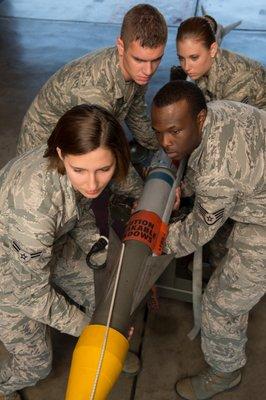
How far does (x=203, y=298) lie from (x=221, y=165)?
0.91m

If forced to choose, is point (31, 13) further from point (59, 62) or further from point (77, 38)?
point (59, 62)

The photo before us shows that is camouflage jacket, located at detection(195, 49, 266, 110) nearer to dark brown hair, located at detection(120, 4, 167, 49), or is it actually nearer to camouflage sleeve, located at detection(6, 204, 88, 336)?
dark brown hair, located at detection(120, 4, 167, 49)

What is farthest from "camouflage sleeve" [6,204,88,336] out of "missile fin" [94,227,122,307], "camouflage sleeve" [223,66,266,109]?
"camouflage sleeve" [223,66,266,109]

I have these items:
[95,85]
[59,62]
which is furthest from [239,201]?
[59,62]

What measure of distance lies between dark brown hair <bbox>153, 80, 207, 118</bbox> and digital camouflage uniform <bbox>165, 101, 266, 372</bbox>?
0.09m

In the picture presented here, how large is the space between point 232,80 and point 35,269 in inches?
79.7

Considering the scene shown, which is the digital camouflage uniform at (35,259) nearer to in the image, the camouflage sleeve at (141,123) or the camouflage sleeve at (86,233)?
the camouflage sleeve at (86,233)

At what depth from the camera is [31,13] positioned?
27.7ft

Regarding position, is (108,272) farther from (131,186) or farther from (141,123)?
(141,123)

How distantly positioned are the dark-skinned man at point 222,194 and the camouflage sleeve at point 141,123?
1.01 m

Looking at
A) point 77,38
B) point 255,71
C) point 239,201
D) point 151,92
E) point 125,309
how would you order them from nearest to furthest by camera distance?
point 125,309, point 239,201, point 255,71, point 151,92, point 77,38

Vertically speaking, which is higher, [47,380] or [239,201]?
[239,201]

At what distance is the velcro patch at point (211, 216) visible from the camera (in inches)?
78.3

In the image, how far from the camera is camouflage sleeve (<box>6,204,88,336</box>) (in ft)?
5.49
